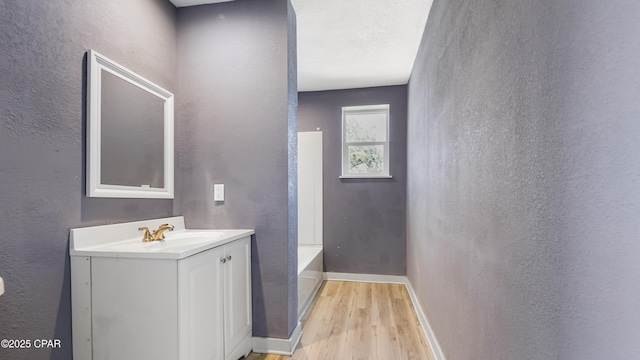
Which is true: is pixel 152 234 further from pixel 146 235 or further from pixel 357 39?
pixel 357 39

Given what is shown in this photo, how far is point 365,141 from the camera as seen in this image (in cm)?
386

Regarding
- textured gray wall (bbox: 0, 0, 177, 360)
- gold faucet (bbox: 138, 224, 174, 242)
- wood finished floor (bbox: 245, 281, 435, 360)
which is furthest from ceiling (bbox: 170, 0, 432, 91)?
wood finished floor (bbox: 245, 281, 435, 360)

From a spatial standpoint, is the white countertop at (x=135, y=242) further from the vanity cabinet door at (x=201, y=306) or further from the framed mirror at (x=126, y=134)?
the framed mirror at (x=126, y=134)

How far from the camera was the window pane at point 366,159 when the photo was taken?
3840mm

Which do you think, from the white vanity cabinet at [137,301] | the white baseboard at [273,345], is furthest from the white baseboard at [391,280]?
the white vanity cabinet at [137,301]

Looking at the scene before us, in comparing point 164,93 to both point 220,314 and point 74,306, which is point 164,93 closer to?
point 74,306

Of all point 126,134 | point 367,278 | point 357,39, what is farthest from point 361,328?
point 357,39

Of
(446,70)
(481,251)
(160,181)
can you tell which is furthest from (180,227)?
(446,70)

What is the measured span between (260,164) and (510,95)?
155cm

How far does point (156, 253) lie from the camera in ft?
4.33

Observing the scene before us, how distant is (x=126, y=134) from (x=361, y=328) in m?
2.23

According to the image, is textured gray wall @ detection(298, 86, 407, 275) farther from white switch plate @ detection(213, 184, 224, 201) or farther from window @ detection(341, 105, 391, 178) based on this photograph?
white switch plate @ detection(213, 184, 224, 201)

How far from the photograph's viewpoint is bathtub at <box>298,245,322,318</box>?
2639 millimetres

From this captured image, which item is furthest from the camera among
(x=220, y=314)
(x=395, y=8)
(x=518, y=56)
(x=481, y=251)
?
(x=395, y=8)
